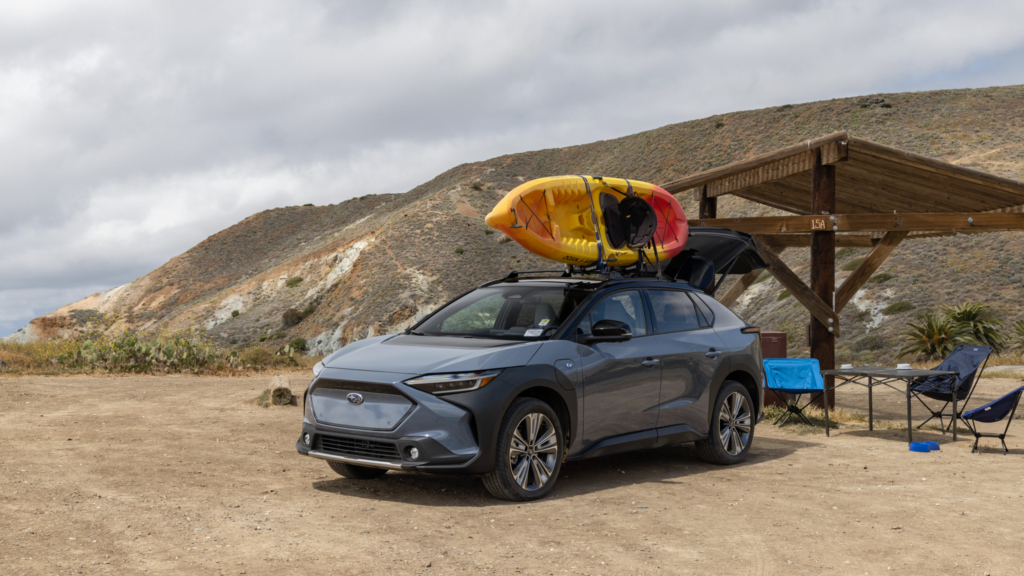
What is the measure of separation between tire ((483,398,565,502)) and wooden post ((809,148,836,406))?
7501mm

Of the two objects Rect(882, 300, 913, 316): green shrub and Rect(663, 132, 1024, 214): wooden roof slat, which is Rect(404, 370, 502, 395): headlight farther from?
Rect(882, 300, 913, 316): green shrub

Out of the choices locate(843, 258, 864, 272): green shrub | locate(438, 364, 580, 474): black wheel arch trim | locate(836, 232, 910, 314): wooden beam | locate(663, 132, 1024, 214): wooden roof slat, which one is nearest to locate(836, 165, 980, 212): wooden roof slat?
locate(663, 132, 1024, 214): wooden roof slat

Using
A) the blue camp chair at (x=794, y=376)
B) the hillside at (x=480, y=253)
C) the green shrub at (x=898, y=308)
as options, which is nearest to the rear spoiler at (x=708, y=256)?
the blue camp chair at (x=794, y=376)

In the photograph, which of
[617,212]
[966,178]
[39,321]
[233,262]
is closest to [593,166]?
[233,262]

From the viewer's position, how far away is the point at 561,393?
6.54 metres

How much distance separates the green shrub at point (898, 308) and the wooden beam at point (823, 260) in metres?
18.4

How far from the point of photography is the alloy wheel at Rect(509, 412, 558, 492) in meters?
6.29

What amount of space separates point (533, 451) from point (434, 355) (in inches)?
41.2

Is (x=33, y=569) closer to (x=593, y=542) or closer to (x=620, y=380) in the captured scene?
(x=593, y=542)

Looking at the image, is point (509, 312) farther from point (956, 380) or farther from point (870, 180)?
point (870, 180)

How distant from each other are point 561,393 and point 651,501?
107 centimetres

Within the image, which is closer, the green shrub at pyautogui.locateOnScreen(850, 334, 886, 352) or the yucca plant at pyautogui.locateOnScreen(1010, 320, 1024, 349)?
the yucca plant at pyautogui.locateOnScreen(1010, 320, 1024, 349)

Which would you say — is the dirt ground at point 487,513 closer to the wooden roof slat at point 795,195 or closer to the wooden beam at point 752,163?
the wooden beam at point 752,163

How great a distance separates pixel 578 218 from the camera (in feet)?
27.5
